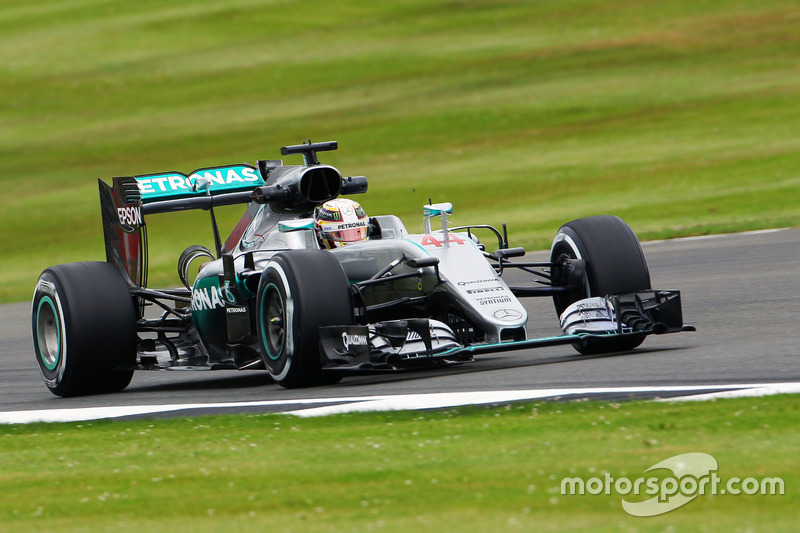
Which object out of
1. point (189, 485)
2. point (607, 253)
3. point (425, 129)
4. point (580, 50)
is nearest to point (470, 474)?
point (189, 485)

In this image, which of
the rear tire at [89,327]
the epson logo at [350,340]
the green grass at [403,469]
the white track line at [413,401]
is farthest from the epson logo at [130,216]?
the green grass at [403,469]

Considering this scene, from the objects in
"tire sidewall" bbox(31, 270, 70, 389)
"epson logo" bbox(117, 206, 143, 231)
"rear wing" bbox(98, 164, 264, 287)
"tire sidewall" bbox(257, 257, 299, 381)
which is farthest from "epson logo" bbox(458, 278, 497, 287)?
"tire sidewall" bbox(31, 270, 70, 389)

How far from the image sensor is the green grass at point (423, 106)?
27484mm

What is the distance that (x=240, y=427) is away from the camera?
8062mm

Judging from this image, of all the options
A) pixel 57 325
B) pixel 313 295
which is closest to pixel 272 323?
pixel 313 295

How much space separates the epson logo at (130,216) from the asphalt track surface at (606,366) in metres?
1.44

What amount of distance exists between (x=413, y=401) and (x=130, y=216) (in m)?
4.19

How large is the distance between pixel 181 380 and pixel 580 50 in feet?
107

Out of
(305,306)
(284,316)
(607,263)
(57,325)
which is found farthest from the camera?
(57,325)

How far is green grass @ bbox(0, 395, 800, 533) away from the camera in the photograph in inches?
210

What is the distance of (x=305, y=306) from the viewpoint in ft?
30.5

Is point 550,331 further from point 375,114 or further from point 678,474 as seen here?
point 375,114

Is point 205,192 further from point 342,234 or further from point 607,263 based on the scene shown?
point 607,263

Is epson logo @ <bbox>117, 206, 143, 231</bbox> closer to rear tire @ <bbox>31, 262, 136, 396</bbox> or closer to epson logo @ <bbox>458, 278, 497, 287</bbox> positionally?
rear tire @ <bbox>31, 262, 136, 396</bbox>
